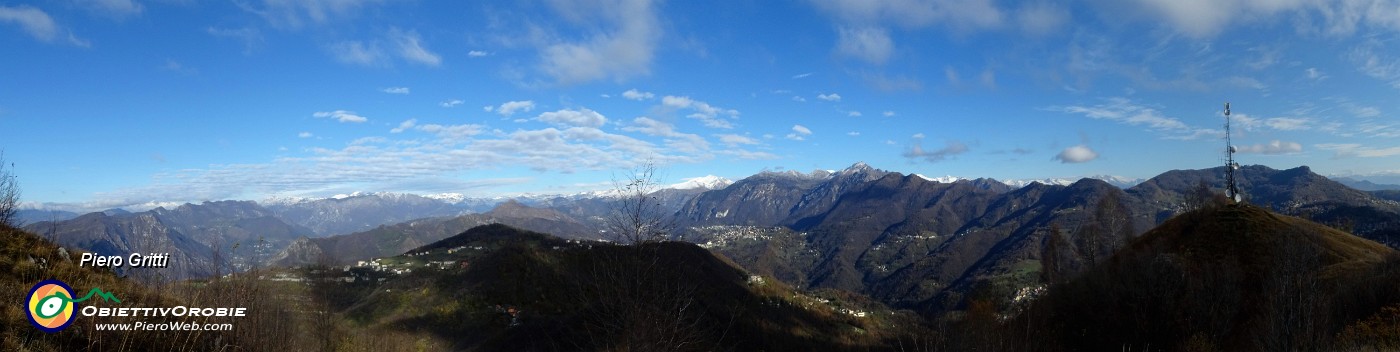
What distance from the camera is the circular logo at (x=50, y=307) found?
904 centimetres

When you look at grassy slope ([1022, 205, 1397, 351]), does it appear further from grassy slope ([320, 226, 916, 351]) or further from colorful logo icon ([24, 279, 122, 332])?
colorful logo icon ([24, 279, 122, 332])

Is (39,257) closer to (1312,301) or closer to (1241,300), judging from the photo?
(1312,301)

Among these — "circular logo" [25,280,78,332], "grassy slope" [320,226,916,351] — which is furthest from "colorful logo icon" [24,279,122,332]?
"grassy slope" [320,226,916,351]

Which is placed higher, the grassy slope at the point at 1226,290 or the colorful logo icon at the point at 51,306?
the colorful logo icon at the point at 51,306

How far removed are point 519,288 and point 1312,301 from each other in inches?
2773

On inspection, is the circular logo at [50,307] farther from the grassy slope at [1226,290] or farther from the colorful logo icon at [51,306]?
the grassy slope at [1226,290]

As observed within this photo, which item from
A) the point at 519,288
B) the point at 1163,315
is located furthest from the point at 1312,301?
the point at 519,288

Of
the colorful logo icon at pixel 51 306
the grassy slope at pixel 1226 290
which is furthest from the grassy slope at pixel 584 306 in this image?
the grassy slope at pixel 1226 290

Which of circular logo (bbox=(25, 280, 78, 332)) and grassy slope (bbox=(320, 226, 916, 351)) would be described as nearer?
circular logo (bbox=(25, 280, 78, 332))

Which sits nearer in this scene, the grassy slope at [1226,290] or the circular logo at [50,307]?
the circular logo at [50,307]

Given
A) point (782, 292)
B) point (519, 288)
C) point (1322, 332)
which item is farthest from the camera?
point (782, 292)

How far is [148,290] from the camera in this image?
11.8 meters

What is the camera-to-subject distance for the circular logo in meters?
9.04

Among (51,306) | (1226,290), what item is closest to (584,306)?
(51,306)
